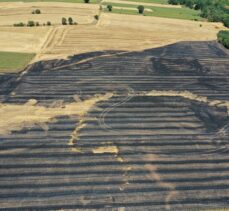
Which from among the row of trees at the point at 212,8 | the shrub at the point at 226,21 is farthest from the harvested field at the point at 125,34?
the row of trees at the point at 212,8

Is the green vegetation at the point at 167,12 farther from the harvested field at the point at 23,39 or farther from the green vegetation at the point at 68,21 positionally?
the harvested field at the point at 23,39

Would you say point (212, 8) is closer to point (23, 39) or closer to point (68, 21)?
point (68, 21)

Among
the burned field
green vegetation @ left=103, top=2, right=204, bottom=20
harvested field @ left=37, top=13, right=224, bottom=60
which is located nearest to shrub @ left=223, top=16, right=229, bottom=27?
harvested field @ left=37, top=13, right=224, bottom=60

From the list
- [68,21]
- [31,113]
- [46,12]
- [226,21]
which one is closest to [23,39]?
[68,21]

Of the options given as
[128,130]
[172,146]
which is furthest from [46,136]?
[172,146]

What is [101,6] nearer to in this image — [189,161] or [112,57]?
[112,57]

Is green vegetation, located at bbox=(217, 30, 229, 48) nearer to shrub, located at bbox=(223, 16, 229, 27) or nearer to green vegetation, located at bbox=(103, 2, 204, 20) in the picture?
shrub, located at bbox=(223, 16, 229, 27)
